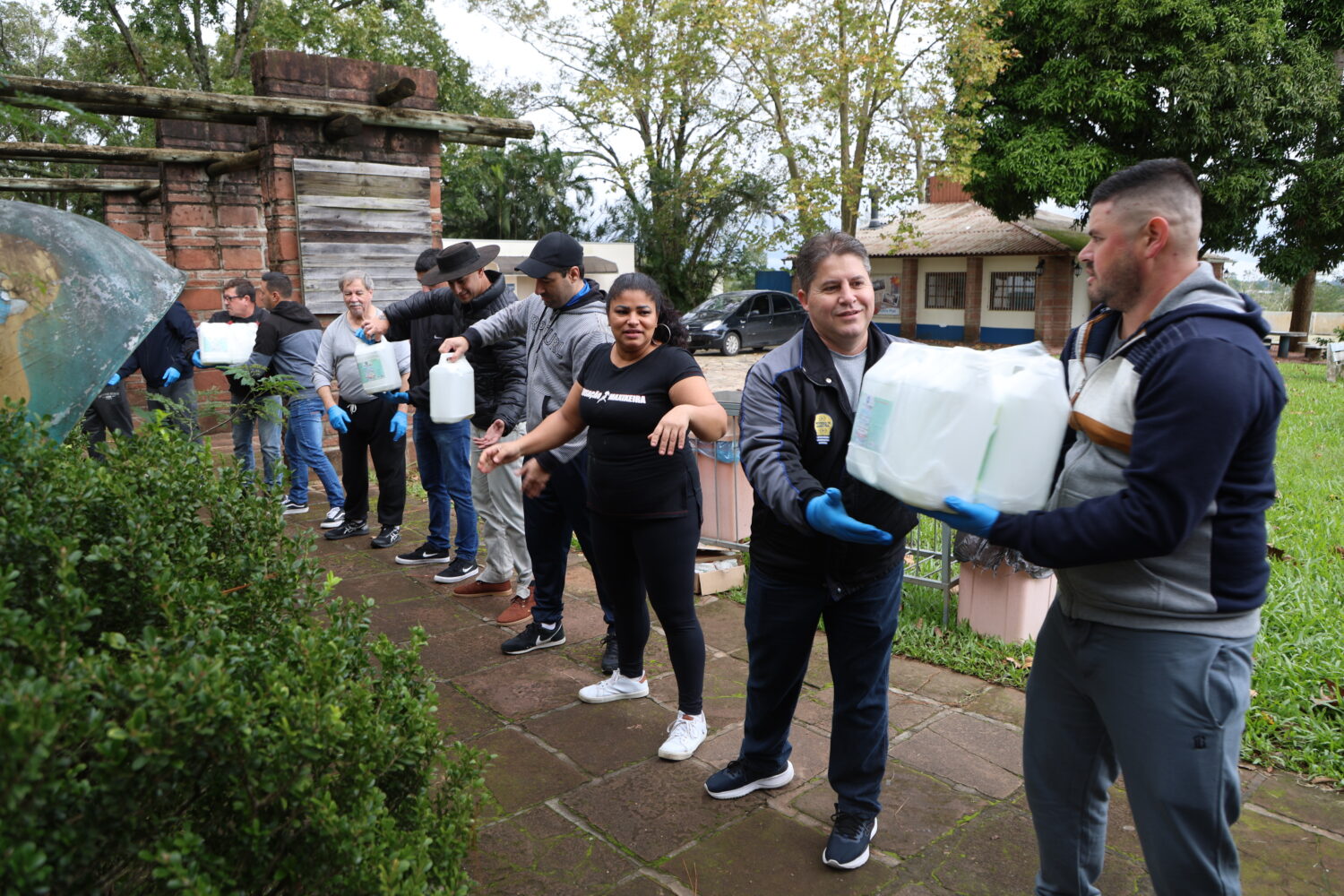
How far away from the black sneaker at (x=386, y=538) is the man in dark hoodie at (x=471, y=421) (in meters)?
0.42

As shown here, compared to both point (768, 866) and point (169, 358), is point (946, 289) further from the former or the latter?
point (768, 866)

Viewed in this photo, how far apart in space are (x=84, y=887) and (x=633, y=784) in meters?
2.11

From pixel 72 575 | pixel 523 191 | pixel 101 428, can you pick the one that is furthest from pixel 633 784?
pixel 523 191

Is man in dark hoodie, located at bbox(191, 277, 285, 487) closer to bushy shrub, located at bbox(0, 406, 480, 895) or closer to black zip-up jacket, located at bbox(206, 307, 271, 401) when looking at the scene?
black zip-up jacket, located at bbox(206, 307, 271, 401)

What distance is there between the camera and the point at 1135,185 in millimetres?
1929

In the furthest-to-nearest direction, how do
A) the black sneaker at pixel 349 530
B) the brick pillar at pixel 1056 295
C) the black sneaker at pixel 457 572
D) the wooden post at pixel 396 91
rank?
the brick pillar at pixel 1056 295 → the wooden post at pixel 396 91 → the black sneaker at pixel 349 530 → the black sneaker at pixel 457 572

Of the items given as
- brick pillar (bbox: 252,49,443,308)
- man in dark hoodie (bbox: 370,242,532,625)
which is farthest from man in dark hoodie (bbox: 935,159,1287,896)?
brick pillar (bbox: 252,49,443,308)

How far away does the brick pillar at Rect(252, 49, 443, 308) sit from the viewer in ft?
28.0

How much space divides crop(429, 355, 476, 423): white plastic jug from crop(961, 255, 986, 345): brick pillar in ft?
88.2

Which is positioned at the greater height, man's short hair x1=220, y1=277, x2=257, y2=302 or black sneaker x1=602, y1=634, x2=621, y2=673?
man's short hair x1=220, y1=277, x2=257, y2=302

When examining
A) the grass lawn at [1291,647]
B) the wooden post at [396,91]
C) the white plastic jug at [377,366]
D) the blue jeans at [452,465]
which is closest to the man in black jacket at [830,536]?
the grass lawn at [1291,647]

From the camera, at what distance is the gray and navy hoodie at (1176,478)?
1770mm

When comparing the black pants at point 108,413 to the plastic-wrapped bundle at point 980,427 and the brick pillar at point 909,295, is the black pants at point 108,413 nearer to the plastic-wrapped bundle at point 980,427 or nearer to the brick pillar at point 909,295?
the plastic-wrapped bundle at point 980,427

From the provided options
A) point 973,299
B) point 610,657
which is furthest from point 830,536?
point 973,299
